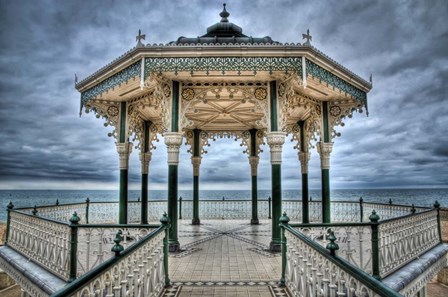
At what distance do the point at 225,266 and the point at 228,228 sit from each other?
5.54 meters

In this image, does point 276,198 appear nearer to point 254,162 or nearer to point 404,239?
point 404,239

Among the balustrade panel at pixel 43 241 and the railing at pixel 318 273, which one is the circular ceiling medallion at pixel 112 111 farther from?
the railing at pixel 318 273

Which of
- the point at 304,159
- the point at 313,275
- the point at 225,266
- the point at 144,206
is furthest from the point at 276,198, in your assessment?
the point at 144,206

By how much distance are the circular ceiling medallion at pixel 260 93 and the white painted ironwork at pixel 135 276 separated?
14.1 feet

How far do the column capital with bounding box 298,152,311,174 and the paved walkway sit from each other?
2920 mm

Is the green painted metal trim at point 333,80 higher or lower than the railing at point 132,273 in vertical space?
higher

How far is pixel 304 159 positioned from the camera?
11859mm

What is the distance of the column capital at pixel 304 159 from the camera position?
1183 cm

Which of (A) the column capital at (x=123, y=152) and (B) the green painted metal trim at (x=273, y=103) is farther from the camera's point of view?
(A) the column capital at (x=123, y=152)

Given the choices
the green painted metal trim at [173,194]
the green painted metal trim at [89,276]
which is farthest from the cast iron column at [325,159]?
the green painted metal trim at [89,276]

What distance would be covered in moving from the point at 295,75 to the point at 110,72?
457 cm

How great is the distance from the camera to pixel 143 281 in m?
4.16

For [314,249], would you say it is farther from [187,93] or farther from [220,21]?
[220,21]

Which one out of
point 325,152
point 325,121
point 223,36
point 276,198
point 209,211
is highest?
point 223,36
